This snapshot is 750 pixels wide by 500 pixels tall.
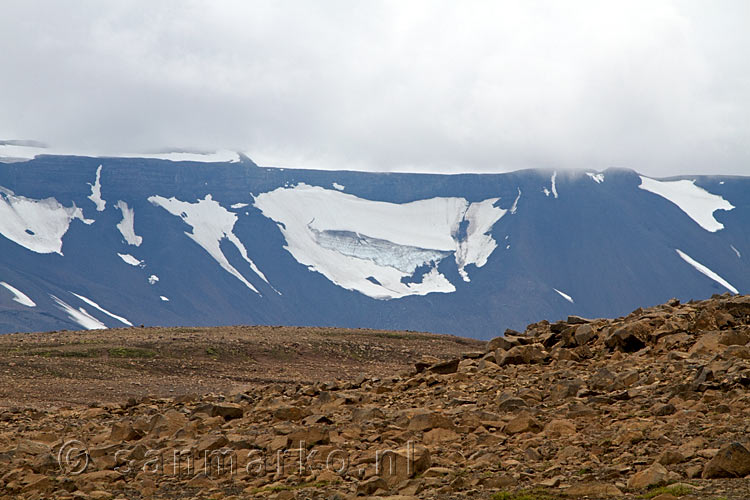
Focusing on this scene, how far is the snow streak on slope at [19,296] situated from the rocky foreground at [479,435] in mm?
160704

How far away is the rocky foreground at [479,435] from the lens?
41.9ft

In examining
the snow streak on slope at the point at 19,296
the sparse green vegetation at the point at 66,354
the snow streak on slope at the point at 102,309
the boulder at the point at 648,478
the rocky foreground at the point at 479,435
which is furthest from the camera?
the snow streak on slope at the point at 102,309

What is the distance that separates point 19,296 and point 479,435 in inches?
6867

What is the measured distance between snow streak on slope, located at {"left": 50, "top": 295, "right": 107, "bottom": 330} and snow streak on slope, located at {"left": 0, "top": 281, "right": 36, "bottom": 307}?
17.5 feet

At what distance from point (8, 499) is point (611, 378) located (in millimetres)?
10316

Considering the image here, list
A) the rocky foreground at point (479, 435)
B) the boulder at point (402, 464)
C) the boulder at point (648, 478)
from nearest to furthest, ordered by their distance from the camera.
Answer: the boulder at point (648, 478) < the rocky foreground at point (479, 435) < the boulder at point (402, 464)

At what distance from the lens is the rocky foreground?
12781mm

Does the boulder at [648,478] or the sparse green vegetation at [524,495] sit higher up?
the boulder at [648,478]

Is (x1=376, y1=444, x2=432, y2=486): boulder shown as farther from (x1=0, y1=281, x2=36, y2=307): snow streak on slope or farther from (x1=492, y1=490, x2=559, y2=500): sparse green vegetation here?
(x1=0, y1=281, x2=36, y2=307): snow streak on slope

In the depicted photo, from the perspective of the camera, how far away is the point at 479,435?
1518cm

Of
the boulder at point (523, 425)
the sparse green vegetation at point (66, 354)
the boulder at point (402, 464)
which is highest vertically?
the boulder at point (523, 425)

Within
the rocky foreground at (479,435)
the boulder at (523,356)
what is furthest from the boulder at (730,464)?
the boulder at (523,356)

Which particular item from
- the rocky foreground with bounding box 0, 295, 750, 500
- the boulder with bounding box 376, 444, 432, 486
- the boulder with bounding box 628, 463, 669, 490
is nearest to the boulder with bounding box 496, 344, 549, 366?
the rocky foreground with bounding box 0, 295, 750, 500

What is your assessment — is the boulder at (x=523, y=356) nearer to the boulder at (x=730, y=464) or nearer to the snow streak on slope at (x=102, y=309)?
the boulder at (x=730, y=464)
